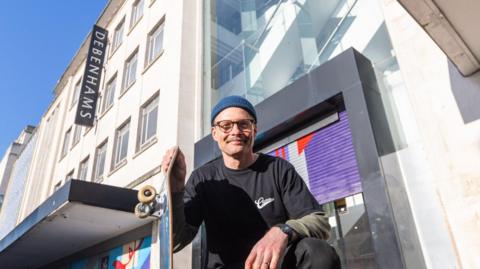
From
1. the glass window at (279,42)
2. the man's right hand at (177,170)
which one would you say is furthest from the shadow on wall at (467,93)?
the man's right hand at (177,170)

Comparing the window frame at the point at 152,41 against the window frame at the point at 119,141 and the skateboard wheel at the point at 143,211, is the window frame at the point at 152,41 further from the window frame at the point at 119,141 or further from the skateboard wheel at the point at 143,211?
the skateboard wheel at the point at 143,211

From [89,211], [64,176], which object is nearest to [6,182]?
[64,176]

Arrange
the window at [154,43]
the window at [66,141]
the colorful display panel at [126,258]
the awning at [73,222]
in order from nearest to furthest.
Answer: the awning at [73,222] < the colorful display panel at [126,258] < the window at [154,43] < the window at [66,141]

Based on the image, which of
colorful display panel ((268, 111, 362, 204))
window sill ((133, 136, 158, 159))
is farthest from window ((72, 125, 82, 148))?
colorful display panel ((268, 111, 362, 204))

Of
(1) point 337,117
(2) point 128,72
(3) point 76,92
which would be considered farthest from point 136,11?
(1) point 337,117

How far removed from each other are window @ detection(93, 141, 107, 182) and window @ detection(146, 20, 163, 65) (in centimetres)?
382

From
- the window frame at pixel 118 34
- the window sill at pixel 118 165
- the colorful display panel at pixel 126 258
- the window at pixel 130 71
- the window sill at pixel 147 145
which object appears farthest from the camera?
the window frame at pixel 118 34

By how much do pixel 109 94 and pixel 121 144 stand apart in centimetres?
378

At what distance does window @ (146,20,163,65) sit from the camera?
1143 centimetres

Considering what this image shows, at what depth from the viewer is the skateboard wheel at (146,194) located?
1.78 meters

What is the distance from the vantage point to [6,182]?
32.9m

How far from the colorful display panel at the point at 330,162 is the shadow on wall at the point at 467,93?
142 cm

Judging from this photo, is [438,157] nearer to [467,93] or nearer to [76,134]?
[467,93]

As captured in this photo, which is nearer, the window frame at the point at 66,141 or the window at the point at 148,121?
the window at the point at 148,121
